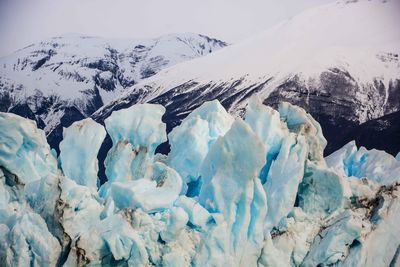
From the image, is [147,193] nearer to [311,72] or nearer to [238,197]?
[238,197]

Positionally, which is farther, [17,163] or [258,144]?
[17,163]

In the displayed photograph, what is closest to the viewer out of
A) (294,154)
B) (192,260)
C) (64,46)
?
(192,260)

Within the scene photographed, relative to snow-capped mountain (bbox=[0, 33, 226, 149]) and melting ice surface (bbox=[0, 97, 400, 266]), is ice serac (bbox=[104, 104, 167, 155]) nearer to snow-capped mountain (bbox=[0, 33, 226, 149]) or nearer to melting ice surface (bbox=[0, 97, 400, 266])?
melting ice surface (bbox=[0, 97, 400, 266])

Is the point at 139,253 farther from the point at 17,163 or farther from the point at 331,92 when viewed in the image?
the point at 331,92

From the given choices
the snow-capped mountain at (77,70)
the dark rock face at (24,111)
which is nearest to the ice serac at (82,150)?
the snow-capped mountain at (77,70)

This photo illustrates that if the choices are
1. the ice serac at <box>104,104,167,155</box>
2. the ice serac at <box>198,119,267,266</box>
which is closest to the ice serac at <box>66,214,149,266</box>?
the ice serac at <box>198,119,267,266</box>

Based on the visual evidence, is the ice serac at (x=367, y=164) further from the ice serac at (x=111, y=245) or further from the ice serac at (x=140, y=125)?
the ice serac at (x=111, y=245)

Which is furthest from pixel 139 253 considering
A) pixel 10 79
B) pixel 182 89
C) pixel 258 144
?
pixel 10 79
